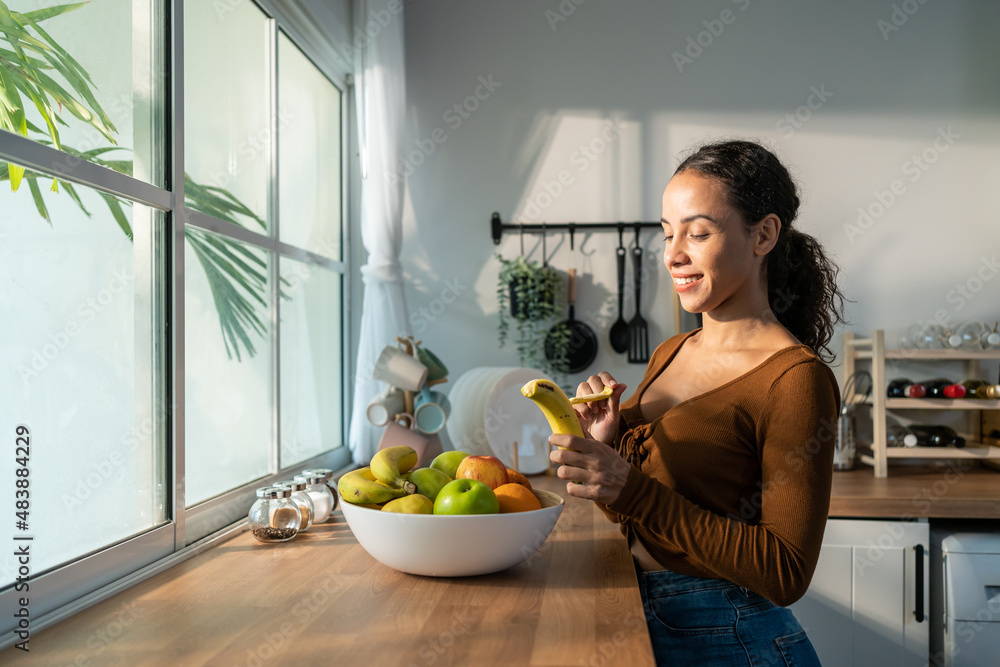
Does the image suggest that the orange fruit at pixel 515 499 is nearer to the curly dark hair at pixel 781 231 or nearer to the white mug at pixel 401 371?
the curly dark hair at pixel 781 231

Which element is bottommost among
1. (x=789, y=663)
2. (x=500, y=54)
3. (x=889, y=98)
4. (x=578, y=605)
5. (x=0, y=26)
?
(x=789, y=663)

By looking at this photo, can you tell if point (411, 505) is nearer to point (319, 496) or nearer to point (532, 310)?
point (319, 496)

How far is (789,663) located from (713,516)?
0.27 metres

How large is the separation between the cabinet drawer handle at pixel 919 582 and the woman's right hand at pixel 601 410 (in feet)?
3.74

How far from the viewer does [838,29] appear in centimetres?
234

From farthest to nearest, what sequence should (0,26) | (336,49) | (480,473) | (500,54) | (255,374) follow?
(500,54) → (336,49) → (255,374) → (480,473) → (0,26)

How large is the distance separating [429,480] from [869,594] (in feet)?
4.44

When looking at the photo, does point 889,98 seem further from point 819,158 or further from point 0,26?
point 0,26

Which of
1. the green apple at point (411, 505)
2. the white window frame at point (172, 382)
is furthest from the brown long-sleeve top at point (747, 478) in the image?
the white window frame at point (172, 382)

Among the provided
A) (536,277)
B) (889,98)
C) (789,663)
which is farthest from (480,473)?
(889,98)

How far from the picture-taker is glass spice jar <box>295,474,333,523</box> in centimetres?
141

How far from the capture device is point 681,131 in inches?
93.9

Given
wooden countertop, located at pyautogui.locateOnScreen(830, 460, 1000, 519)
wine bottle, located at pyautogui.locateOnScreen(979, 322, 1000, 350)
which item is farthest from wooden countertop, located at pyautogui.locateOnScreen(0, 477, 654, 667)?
wine bottle, located at pyautogui.locateOnScreen(979, 322, 1000, 350)

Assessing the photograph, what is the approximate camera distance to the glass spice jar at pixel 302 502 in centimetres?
133
